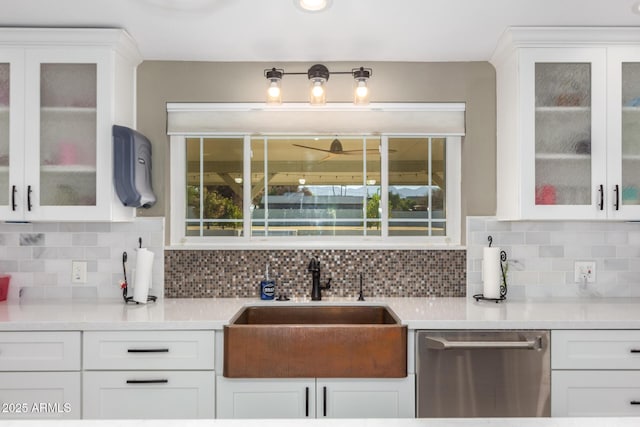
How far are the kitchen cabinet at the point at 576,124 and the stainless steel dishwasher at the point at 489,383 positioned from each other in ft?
2.32

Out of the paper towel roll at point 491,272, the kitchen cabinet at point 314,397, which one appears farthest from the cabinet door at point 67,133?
the paper towel roll at point 491,272

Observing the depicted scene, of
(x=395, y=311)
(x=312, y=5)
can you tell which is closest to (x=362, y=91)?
(x=312, y=5)

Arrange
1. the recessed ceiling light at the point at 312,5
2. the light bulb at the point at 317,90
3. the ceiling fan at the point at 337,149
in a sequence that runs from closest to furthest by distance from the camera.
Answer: the recessed ceiling light at the point at 312,5 → the light bulb at the point at 317,90 → the ceiling fan at the point at 337,149

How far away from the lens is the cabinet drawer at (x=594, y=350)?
2.09 meters

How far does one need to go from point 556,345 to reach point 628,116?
120cm

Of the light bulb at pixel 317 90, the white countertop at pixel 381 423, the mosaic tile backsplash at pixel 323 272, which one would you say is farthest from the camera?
the mosaic tile backsplash at pixel 323 272

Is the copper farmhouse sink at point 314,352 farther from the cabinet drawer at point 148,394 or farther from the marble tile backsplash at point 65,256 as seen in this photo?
the marble tile backsplash at point 65,256

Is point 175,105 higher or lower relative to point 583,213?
higher

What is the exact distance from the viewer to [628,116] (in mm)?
2398

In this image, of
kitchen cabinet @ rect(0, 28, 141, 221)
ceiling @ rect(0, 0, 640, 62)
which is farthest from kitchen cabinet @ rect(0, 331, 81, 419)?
ceiling @ rect(0, 0, 640, 62)

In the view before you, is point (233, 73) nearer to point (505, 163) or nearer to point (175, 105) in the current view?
point (175, 105)

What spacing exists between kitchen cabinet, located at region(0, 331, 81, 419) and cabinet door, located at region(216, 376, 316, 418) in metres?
0.66

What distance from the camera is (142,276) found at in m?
2.51

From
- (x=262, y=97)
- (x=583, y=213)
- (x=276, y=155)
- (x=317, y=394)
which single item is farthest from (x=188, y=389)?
(x=583, y=213)
